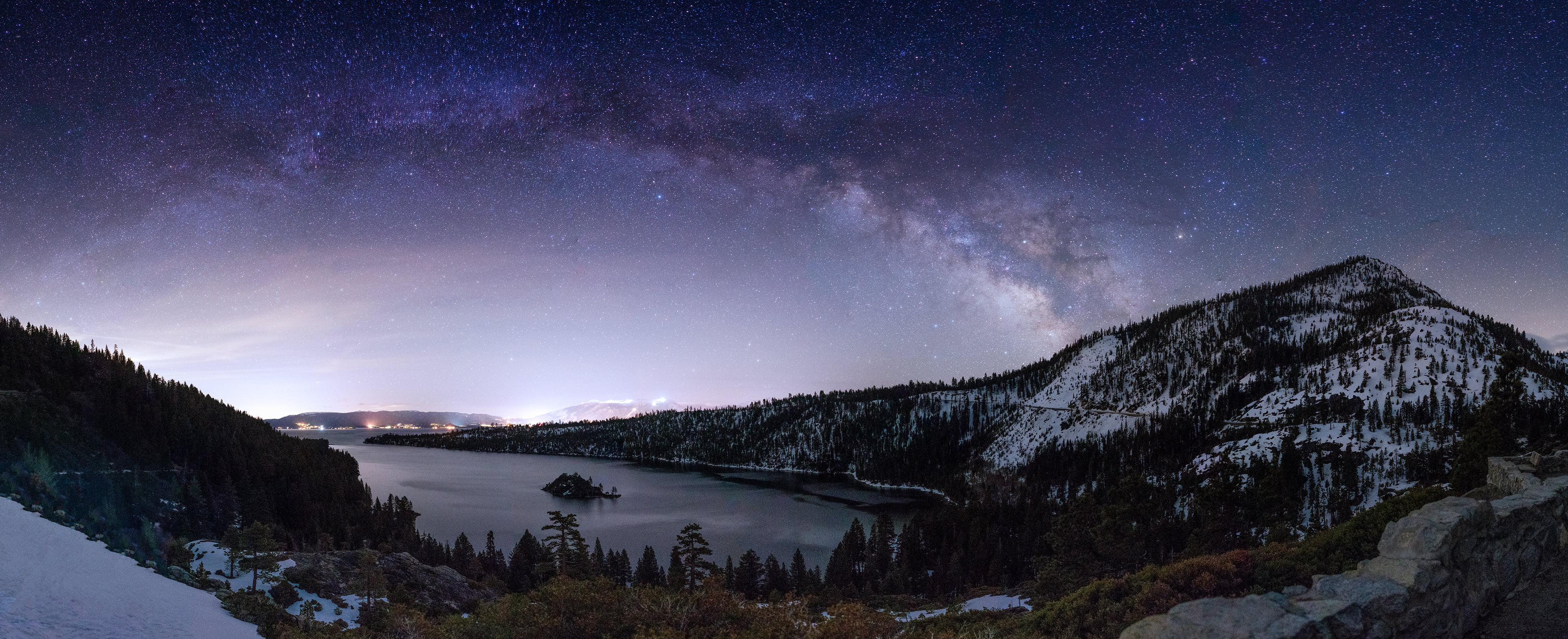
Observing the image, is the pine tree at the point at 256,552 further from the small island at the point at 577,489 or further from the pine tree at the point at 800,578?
the small island at the point at 577,489

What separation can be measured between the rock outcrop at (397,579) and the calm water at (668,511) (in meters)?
43.4

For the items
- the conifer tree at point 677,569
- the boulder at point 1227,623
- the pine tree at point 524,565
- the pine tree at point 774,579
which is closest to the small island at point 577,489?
the pine tree at point 524,565

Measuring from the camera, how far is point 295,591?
33344 mm

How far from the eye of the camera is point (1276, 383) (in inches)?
6742

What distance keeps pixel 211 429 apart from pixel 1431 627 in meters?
123

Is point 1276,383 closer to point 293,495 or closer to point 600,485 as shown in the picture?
point 600,485

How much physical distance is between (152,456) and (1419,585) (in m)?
112

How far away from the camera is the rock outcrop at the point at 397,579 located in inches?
1399

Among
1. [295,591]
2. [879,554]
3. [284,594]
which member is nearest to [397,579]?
[295,591]

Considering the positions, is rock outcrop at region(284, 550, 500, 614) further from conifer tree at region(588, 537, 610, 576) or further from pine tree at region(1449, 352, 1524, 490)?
pine tree at region(1449, 352, 1524, 490)

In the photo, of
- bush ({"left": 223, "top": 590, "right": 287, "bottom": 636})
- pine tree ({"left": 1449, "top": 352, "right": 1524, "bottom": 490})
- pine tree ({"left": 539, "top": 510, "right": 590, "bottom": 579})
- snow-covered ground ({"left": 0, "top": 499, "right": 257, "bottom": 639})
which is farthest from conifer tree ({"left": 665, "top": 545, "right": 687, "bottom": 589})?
pine tree ({"left": 1449, "top": 352, "right": 1524, "bottom": 490})

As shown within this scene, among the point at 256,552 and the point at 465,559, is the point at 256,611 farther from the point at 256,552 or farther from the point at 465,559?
the point at 465,559

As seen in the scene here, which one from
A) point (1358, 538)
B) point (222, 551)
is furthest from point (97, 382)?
point (1358, 538)

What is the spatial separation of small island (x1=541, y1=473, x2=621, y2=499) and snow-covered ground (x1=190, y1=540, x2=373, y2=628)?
125273 mm
